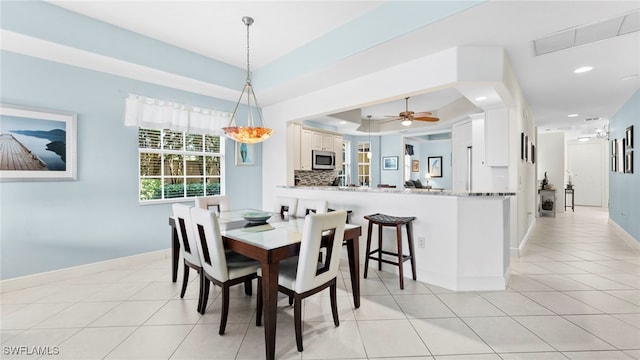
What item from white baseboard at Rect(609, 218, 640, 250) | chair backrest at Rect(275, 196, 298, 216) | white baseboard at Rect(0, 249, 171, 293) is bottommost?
white baseboard at Rect(0, 249, 171, 293)

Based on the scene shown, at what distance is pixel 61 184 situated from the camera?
315 cm

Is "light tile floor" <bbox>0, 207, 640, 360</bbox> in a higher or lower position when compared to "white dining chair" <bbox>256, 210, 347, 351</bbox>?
lower

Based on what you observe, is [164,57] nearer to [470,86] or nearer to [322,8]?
[322,8]

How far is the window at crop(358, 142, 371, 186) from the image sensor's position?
27.2 ft

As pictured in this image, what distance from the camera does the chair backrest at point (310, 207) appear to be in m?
3.10

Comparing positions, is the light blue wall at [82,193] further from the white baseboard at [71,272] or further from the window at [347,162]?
the window at [347,162]

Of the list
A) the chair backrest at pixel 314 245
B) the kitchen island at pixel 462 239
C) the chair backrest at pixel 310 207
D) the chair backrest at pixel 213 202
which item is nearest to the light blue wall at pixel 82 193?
the chair backrest at pixel 213 202

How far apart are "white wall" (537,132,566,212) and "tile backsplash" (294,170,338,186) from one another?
253 inches

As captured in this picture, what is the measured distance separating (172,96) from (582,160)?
466 inches

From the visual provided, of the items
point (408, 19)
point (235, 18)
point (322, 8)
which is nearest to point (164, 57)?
point (235, 18)

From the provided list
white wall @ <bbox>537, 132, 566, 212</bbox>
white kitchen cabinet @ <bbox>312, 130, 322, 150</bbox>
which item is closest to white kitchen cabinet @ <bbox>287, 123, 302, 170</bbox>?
white kitchen cabinet @ <bbox>312, 130, 322, 150</bbox>

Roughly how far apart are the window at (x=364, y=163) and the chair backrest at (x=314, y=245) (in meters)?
6.25

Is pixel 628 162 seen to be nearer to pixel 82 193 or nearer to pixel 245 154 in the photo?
pixel 245 154

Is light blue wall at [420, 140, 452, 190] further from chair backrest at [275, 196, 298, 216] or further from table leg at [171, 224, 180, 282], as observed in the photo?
table leg at [171, 224, 180, 282]
